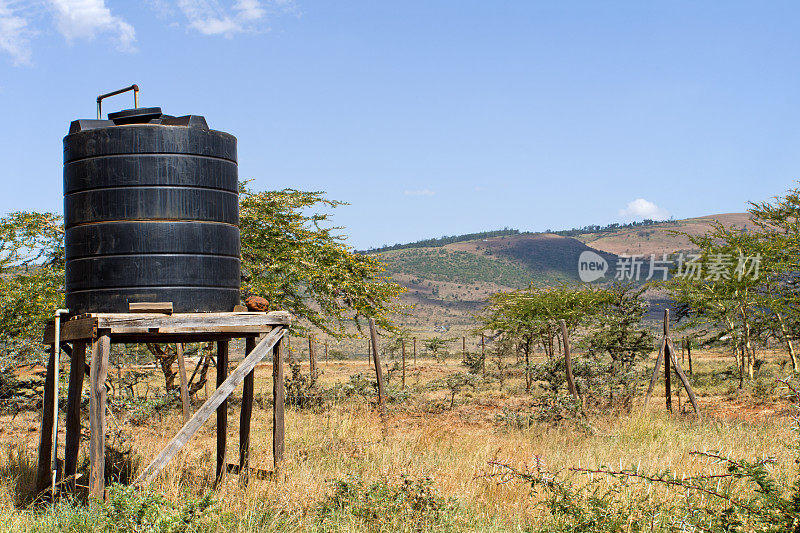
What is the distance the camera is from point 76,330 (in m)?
6.48

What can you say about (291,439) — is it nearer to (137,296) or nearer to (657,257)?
(137,296)

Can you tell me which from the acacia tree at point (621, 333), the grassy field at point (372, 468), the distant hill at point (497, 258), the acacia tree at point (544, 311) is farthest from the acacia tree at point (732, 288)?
the distant hill at point (497, 258)

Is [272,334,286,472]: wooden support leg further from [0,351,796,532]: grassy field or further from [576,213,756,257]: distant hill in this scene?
[576,213,756,257]: distant hill

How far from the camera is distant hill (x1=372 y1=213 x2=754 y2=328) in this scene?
365 feet

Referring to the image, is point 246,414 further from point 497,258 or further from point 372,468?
point 497,258

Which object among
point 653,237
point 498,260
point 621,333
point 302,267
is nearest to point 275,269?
point 302,267

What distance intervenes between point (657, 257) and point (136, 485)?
12165cm

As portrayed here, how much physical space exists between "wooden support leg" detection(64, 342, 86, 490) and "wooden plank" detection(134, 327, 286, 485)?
113 cm

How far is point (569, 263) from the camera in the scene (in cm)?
13825

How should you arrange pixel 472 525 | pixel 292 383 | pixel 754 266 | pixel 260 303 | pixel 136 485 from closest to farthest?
1. pixel 472 525
2. pixel 136 485
3. pixel 260 303
4. pixel 292 383
5. pixel 754 266

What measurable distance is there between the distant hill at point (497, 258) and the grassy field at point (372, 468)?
84641 millimetres

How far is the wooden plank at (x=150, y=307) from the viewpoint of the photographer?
626 centimetres

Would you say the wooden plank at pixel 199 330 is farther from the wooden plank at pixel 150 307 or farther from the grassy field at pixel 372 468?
the grassy field at pixel 372 468

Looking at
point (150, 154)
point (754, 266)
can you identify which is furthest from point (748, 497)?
point (754, 266)
